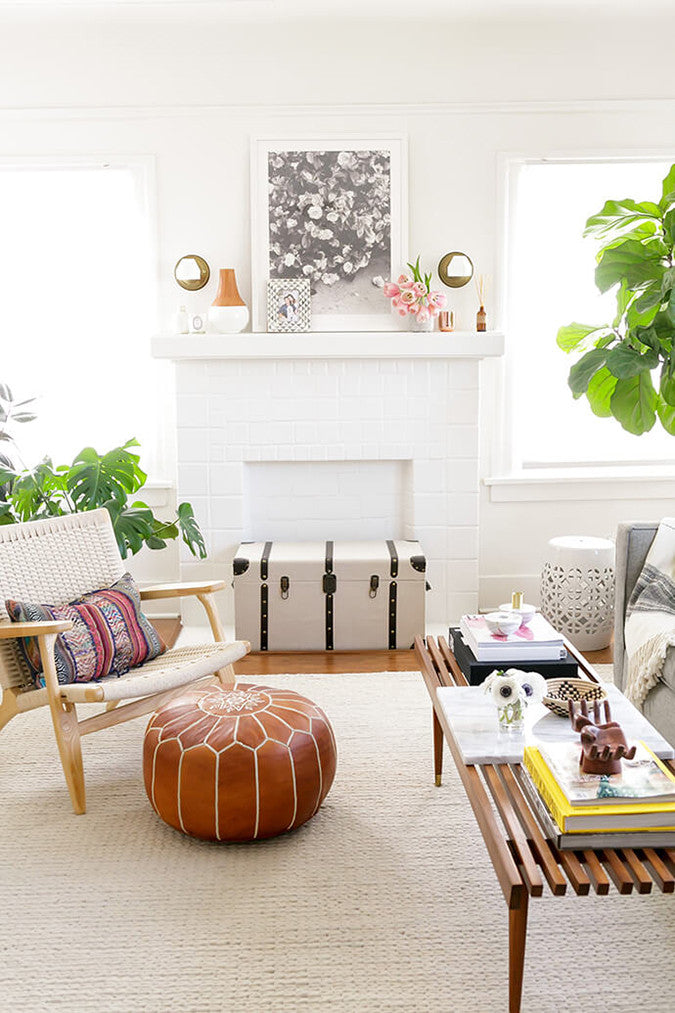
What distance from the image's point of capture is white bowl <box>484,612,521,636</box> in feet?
8.98

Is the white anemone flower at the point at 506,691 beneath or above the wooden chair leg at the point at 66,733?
above

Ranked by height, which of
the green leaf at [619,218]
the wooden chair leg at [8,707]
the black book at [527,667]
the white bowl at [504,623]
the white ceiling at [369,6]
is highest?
the white ceiling at [369,6]

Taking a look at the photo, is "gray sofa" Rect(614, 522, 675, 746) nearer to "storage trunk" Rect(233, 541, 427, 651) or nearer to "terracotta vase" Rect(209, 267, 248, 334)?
"storage trunk" Rect(233, 541, 427, 651)

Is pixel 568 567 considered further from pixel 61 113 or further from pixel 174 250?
pixel 61 113

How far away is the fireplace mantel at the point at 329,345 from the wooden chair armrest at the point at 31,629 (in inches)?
71.5

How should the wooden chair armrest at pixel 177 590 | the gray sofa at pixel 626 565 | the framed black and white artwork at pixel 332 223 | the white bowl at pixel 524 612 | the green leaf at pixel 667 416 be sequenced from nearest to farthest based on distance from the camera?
the white bowl at pixel 524 612, the gray sofa at pixel 626 565, the wooden chair armrest at pixel 177 590, the green leaf at pixel 667 416, the framed black and white artwork at pixel 332 223

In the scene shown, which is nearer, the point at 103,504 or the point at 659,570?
the point at 659,570

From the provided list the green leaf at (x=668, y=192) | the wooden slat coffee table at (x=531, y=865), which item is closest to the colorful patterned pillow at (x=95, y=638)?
the wooden slat coffee table at (x=531, y=865)

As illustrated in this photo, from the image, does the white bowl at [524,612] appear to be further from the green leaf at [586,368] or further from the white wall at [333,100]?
the white wall at [333,100]

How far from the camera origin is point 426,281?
4.51m

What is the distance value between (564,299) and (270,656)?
2201 millimetres

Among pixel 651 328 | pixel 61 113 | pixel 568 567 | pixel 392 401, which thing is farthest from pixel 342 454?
pixel 61 113

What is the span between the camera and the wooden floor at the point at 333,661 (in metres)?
4.11

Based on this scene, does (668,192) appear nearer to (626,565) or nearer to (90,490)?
(626,565)
